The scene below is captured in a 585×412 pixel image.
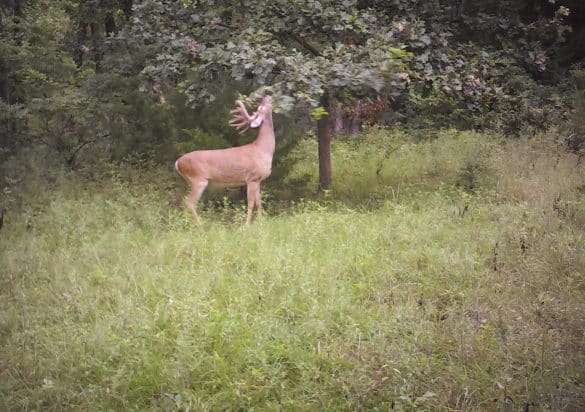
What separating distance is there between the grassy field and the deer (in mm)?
475

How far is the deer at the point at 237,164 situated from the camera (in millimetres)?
7555

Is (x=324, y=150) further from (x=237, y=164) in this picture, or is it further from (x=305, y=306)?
(x=305, y=306)

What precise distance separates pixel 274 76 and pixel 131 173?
11.0 feet

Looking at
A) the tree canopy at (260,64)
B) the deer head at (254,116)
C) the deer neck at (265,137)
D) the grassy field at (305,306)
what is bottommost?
the grassy field at (305,306)

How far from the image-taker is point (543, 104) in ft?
38.3

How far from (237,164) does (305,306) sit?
3240 mm

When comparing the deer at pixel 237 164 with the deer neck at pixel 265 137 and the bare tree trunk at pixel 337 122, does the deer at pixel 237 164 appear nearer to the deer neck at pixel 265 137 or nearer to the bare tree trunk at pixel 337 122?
the deer neck at pixel 265 137

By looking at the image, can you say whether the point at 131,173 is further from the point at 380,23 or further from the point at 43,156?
the point at 380,23

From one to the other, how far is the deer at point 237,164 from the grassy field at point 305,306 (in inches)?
18.7

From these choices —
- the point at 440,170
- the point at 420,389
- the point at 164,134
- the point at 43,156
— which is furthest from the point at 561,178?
the point at 43,156

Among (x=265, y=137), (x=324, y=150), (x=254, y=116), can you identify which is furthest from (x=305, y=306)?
(x=324, y=150)

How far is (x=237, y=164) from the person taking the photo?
301 inches

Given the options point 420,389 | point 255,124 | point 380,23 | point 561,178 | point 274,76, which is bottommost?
point 420,389

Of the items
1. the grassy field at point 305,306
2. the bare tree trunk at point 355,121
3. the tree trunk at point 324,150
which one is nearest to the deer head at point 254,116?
the grassy field at point 305,306
